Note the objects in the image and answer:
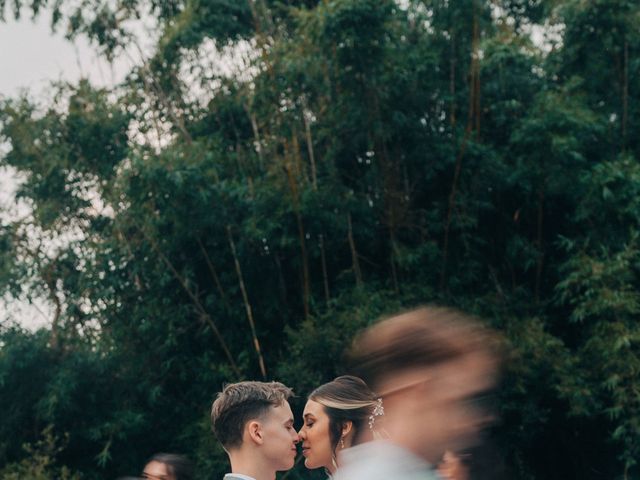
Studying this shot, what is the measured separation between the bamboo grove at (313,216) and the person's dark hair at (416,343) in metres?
8.91

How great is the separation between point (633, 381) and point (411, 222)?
3304 mm

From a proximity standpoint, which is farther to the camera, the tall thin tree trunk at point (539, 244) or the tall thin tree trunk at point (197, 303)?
the tall thin tree trunk at point (539, 244)

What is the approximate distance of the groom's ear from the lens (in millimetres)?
2588

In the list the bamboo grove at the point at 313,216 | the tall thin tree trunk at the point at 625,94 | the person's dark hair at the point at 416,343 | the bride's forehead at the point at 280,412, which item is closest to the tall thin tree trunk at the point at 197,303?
the bamboo grove at the point at 313,216

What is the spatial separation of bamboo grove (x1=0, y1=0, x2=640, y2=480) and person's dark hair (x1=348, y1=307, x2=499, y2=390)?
8909mm

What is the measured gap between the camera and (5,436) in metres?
12.8

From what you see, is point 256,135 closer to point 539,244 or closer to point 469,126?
point 469,126

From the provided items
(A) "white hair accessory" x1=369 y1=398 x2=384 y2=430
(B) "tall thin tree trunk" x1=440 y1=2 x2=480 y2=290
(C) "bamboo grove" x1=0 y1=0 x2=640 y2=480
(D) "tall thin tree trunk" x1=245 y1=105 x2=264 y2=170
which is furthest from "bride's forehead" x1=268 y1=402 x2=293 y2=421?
(D) "tall thin tree trunk" x1=245 y1=105 x2=264 y2=170

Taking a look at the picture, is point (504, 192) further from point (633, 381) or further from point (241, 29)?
point (241, 29)

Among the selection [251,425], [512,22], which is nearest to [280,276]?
[512,22]

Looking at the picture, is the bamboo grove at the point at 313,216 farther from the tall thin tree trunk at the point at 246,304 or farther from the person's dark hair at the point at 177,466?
the person's dark hair at the point at 177,466

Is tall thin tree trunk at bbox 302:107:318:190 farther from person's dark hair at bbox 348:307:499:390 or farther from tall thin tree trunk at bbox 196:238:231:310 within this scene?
person's dark hair at bbox 348:307:499:390

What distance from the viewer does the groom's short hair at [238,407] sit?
8.54 ft

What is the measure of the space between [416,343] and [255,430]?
1009 millimetres
